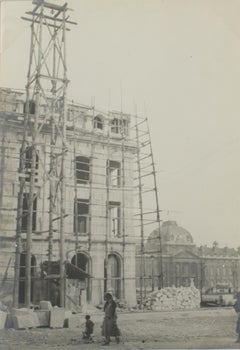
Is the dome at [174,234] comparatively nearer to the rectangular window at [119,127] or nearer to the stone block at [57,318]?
the rectangular window at [119,127]

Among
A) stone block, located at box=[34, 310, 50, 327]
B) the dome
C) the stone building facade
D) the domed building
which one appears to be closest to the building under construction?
the stone building facade

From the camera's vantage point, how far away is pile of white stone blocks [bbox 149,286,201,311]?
2233 cm

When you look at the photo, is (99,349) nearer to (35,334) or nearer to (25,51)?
(35,334)

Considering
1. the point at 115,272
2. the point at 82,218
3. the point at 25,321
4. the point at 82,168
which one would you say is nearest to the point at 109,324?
the point at 25,321

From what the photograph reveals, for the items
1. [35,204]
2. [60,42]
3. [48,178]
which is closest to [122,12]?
[60,42]

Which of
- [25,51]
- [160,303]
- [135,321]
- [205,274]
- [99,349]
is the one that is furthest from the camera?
[205,274]

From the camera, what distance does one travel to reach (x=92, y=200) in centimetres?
2509

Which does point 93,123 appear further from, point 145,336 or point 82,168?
point 145,336

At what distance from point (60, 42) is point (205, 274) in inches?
1974

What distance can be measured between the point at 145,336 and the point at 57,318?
9.32 ft

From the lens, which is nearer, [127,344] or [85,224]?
[127,344]

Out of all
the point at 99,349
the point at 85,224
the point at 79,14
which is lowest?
the point at 99,349

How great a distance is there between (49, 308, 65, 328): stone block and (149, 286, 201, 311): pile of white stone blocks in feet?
28.6

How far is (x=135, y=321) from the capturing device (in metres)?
16.7
